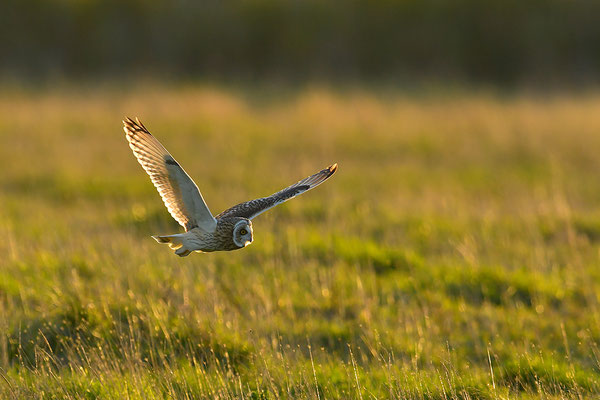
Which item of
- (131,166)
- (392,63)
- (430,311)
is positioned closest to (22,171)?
(131,166)

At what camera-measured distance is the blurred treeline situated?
23469 millimetres

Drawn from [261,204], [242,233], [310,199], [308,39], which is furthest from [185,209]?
[308,39]

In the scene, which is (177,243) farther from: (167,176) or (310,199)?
(310,199)

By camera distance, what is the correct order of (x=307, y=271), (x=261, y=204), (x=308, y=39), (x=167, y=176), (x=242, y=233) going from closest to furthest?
(x=242, y=233)
(x=167, y=176)
(x=261, y=204)
(x=307, y=271)
(x=308, y=39)

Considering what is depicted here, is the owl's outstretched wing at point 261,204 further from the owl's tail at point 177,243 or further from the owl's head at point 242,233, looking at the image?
the owl's tail at point 177,243

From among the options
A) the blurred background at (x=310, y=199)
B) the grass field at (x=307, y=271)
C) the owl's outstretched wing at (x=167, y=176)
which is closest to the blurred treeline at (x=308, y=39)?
the blurred background at (x=310, y=199)

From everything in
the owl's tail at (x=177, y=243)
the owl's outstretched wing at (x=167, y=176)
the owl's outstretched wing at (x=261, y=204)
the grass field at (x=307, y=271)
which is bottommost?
the grass field at (x=307, y=271)

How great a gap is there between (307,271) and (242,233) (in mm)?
3390

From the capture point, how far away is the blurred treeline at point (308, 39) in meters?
23.5

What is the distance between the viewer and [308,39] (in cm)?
2436

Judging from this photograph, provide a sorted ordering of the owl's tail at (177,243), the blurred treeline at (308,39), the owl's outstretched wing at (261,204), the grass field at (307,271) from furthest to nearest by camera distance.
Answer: the blurred treeline at (308,39) < the grass field at (307,271) < the owl's outstretched wing at (261,204) < the owl's tail at (177,243)

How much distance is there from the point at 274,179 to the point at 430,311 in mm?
5957

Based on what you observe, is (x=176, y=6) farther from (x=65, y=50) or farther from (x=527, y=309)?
(x=527, y=309)

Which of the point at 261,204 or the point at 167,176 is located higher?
the point at 167,176
